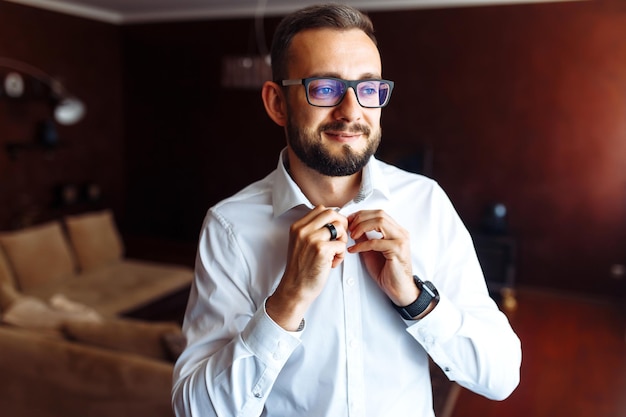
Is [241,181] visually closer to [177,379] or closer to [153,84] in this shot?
[153,84]

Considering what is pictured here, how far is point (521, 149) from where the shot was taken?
16.5 ft

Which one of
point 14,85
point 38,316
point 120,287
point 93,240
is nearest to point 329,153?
point 38,316

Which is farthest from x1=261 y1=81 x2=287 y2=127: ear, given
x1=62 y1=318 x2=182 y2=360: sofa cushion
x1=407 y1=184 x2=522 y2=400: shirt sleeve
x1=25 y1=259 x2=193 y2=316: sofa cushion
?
x1=25 y1=259 x2=193 y2=316: sofa cushion

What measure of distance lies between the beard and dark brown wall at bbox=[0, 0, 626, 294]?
3435 mm

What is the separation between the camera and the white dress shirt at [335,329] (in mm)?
975

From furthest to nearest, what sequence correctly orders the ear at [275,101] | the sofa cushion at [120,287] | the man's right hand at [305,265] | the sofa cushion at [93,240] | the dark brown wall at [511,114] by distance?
1. the dark brown wall at [511,114]
2. the sofa cushion at [93,240]
3. the sofa cushion at [120,287]
4. the ear at [275,101]
5. the man's right hand at [305,265]

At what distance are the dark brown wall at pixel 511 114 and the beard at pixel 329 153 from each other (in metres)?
3.44

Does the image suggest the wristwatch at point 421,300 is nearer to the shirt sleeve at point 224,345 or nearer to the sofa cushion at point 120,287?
the shirt sleeve at point 224,345

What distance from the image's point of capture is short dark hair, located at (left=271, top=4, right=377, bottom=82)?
1011mm

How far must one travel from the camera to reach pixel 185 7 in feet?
19.8

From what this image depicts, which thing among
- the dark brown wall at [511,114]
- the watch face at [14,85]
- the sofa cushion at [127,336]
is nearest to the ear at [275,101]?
the sofa cushion at [127,336]

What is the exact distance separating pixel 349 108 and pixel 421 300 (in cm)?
38

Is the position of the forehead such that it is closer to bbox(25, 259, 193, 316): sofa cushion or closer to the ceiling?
bbox(25, 259, 193, 316): sofa cushion

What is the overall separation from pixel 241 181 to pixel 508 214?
114 inches
